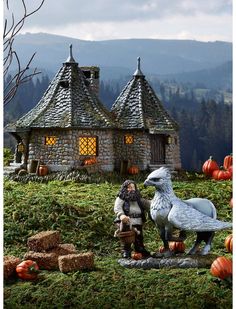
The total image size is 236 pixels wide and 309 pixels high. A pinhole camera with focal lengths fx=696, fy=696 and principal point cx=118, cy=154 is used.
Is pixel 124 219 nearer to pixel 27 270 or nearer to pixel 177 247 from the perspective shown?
pixel 177 247

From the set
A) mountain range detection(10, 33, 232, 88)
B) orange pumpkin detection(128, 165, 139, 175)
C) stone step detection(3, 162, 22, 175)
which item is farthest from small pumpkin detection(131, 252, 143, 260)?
stone step detection(3, 162, 22, 175)

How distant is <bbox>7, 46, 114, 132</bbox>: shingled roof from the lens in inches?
223

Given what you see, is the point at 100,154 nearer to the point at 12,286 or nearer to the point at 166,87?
the point at 166,87

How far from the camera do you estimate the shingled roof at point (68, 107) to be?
5.67 metres

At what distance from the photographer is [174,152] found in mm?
6062

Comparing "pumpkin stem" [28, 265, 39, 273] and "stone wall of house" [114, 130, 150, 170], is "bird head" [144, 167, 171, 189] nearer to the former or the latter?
"pumpkin stem" [28, 265, 39, 273]

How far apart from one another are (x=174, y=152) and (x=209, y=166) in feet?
2.36

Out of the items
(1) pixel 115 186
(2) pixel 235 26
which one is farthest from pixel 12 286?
(1) pixel 115 186

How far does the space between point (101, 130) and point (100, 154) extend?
0.65 ft

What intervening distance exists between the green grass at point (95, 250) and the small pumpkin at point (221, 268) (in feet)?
0.13

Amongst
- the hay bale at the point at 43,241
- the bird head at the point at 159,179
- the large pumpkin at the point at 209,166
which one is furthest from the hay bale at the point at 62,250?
the large pumpkin at the point at 209,166

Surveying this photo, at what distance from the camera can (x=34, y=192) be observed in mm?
4504

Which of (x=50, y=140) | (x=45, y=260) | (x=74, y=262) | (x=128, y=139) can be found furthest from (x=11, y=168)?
(x=74, y=262)

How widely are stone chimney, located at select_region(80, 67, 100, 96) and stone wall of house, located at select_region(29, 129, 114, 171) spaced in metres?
0.59
